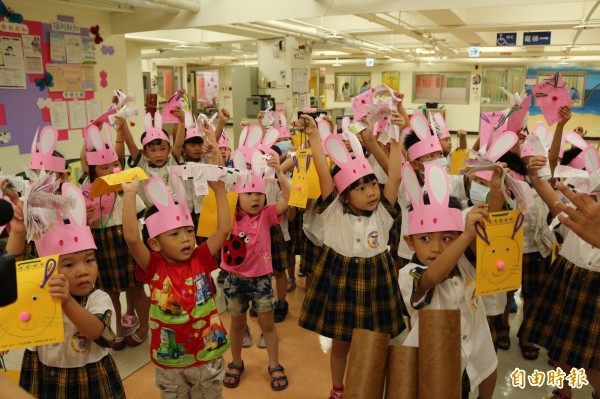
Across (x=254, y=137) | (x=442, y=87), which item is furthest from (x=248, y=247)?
(x=442, y=87)

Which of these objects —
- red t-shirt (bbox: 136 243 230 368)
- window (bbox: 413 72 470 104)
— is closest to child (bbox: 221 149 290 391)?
red t-shirt (bbox: 136 243 230 368)

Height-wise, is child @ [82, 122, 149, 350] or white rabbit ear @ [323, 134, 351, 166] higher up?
white rabbit ear @ [323, 134, 351, 166]

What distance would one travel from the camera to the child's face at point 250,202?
2.53 metres

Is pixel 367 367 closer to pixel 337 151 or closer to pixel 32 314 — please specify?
pixel 32 314

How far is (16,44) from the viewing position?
4109mm

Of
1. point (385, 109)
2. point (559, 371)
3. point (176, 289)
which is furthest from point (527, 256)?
point (176, 289)

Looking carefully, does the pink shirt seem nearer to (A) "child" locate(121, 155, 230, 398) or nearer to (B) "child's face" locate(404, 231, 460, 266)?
(A) "child" locate(121, 155, 230, 398)

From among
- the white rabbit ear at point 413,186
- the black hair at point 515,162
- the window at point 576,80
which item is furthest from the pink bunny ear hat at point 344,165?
the window at point 576,80

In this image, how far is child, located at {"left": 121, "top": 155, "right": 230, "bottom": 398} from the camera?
6.15 ft

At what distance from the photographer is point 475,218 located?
5.06 feet

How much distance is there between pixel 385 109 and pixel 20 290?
168 centimetres

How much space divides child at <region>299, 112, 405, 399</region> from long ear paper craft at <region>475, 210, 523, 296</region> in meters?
0.64

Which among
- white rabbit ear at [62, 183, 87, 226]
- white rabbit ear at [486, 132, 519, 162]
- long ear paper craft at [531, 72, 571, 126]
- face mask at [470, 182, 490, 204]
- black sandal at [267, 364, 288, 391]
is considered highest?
long ear paper craft at [531, 72, 571, 126]

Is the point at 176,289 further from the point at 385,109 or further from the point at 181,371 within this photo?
the point at 385,109
